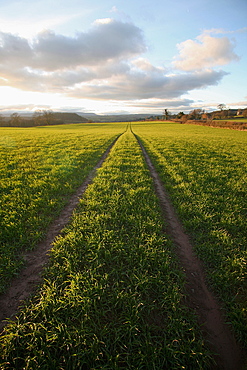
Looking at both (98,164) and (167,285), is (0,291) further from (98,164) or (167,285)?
(98,164)

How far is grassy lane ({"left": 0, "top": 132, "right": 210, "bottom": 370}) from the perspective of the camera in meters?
2.11

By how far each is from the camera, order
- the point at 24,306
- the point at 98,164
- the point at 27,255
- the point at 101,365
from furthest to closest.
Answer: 1. the point at 98,164
2. the point at 27,255
3. the point at 24,306
4. the point at 101,365

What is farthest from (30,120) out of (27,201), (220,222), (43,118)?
(220,222)

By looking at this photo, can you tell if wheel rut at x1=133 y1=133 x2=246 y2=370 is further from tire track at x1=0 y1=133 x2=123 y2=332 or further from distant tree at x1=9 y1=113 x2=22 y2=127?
distant tree at x1=9 y1=113 x2=22 y2=127

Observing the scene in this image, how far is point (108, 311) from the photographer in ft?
8.68

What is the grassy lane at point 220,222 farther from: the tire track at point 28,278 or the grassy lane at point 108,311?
the tire track at point 28,278

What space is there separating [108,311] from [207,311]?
1.75m

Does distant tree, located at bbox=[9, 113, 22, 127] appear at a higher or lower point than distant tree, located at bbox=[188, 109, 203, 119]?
lower

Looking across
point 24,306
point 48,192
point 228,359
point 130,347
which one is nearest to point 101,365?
point 130,347

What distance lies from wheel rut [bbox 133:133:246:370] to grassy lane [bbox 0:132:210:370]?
0.21 meters

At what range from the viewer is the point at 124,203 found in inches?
225

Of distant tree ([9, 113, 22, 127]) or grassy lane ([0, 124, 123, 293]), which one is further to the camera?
distant tree ([9, 113, 22, 127])

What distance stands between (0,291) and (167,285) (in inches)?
124

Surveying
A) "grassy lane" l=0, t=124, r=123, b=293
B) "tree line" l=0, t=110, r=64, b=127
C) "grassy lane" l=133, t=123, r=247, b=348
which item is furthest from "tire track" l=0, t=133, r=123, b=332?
"tree line" l=0, t=110, r=64, b=127
